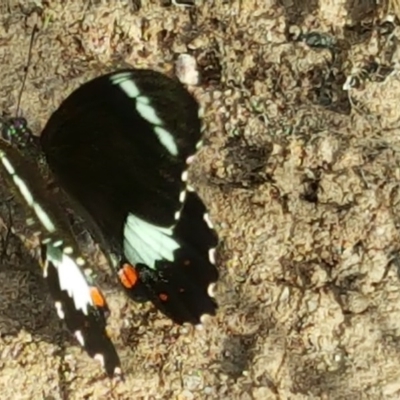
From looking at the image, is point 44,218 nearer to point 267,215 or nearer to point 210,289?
point 210,289

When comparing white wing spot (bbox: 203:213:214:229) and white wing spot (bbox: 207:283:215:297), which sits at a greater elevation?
white wing spot (bbox: 203:213:214:229)

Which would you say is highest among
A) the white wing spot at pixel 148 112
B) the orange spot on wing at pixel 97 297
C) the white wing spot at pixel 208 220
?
the white wing spot at pixel 148 112

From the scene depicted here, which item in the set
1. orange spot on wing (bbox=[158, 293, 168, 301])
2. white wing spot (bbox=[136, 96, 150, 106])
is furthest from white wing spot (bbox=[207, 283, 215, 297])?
white wing spot (bbox=[136, 96, 150, 106])

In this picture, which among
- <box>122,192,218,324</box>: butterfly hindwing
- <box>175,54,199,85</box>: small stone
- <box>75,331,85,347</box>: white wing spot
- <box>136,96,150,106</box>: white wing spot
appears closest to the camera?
<box>136,96,150,106</box>: white wing spot

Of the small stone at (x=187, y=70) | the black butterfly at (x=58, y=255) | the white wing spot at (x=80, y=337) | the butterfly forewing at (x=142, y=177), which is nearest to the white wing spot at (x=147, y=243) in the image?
the butterfly forewing at (x=142, y=177)

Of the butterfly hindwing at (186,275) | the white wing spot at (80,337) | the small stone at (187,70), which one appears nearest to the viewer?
the white wing spot at (80,337)

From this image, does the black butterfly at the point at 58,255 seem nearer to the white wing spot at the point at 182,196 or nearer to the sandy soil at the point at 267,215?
the sandy soil at the point at 267,215

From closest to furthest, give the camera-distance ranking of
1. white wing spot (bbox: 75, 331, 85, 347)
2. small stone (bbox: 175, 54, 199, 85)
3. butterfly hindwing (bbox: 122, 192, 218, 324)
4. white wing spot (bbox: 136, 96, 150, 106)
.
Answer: white wing spot (bbox: 136, 96, 150, 106), white wing spot (bbox: 75, 331, 85, 347), butterfly hindwing (bbox: 122, 192, 218, 324), small stone (bbox: 175, 54, 199, 85)

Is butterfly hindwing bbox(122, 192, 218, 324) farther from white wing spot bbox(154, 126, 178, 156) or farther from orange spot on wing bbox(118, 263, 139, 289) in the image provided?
white wing spot bbox(154, 126, 178, 156)
